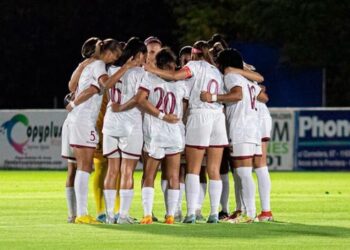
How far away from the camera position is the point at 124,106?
62.8ft

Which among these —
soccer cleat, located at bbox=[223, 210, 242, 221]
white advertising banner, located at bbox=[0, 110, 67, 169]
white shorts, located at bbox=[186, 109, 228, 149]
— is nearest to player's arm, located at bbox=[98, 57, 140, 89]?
white shorts, located at bbox=[186, 109, 228, 149]

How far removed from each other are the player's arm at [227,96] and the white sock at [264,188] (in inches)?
54.6

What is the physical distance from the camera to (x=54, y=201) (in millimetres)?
25094

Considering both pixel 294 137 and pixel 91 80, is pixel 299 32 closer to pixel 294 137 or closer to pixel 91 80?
pixel 294 137

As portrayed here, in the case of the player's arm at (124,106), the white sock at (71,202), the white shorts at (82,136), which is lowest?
the white sock at (71,202)

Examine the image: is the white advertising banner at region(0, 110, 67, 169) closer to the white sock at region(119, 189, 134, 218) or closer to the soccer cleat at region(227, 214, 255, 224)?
the soccer cleat at region(227, 214, 255, 224)

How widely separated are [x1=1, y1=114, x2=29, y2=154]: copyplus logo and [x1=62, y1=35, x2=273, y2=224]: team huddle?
22367 millimetres

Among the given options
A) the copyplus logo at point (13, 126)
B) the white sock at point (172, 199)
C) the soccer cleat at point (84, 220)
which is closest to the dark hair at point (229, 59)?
the white sock at point (172, 199)

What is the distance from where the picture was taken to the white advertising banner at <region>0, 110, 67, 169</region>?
41.7 meters

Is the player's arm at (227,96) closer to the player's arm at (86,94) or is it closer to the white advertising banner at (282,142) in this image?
the player's arm at (86,94)

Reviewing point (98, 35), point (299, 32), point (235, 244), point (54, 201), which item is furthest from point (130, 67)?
point (98, 35)

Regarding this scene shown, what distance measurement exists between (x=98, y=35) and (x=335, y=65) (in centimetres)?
1155

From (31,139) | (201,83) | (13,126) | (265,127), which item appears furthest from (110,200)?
(13,126)

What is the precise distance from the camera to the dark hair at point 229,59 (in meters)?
19.6
